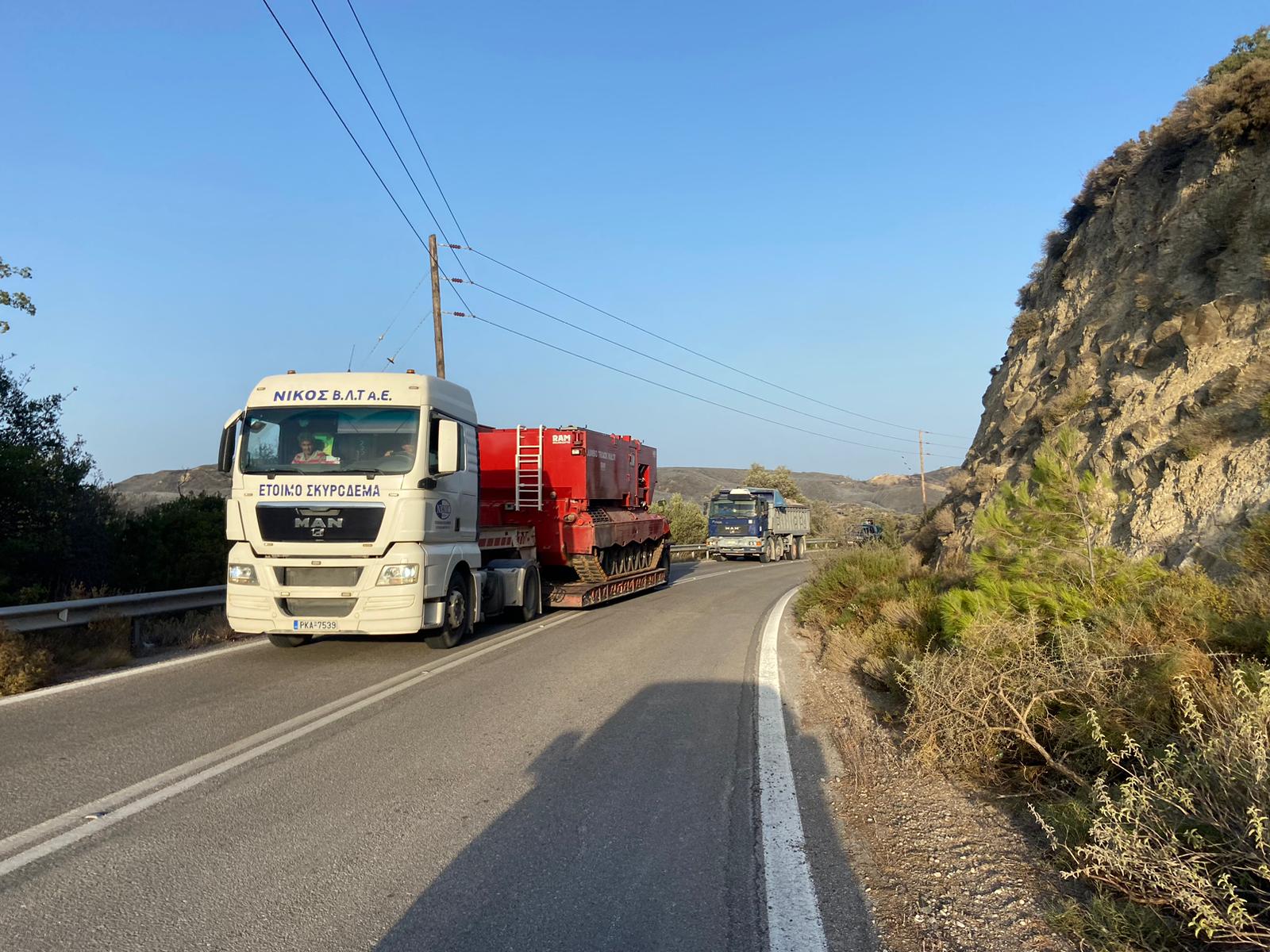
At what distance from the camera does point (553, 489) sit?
15797mm

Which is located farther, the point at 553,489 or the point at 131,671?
the point at 553,489

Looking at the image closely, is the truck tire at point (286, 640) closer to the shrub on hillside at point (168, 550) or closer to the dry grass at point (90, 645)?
the dry grass at point (90, 645)

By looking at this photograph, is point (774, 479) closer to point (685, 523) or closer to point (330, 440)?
point (685, 523)

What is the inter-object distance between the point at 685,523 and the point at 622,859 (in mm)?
37537

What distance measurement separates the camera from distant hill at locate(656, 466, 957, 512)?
88.9 metres

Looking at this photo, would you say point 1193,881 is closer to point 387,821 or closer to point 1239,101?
point 387,821

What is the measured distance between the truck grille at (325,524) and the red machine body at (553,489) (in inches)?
182

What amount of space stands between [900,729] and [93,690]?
709cm

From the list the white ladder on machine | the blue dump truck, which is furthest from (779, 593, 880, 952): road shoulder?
the blue dump truck

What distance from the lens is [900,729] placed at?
664 cm

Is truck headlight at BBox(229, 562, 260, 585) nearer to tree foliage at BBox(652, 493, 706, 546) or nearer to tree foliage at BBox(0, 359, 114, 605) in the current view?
tree foliage at BBox(0, 359, 114, 605)

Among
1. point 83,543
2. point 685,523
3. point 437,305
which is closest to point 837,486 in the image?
point 685,523

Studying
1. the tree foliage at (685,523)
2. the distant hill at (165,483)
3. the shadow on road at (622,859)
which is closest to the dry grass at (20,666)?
the shadow on road at (622,859)

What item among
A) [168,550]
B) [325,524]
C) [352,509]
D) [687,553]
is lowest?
[687,553]
